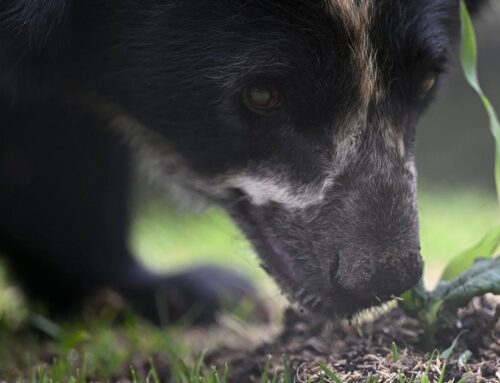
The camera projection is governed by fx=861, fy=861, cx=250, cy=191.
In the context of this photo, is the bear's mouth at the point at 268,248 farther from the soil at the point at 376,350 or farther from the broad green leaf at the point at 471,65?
the broad green leaf at the point at 471,65

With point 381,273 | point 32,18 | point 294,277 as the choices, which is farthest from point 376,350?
point 32,18

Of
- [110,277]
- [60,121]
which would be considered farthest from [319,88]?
[110,277]

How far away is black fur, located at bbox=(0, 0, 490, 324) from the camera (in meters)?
2.21

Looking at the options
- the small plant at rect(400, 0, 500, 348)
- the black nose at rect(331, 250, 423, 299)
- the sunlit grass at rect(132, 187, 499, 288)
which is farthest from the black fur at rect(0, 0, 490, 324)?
the sunlit grass at rect(132, 187, 499, 288)

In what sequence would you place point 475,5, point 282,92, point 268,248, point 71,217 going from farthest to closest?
point 71,217 → point 475,5 → point 268,248 → point 282,92

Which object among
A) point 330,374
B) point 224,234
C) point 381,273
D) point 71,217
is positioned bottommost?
point 224,234

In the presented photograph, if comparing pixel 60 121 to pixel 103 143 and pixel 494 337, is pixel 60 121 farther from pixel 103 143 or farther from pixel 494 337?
pixel 494 337

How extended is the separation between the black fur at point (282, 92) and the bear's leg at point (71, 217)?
409 mm

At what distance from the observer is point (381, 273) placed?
214 centimetres

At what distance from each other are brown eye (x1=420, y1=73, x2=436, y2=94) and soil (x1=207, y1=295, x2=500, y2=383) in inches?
24.0

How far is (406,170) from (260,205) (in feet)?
1.40

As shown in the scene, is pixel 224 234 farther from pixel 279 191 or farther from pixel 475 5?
pixel 279 191

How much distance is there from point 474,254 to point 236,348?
82 cm

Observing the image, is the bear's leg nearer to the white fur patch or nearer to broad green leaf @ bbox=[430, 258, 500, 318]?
the white fur patch
